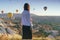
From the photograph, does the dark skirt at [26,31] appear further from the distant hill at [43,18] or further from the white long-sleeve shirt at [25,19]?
the distant hill at [43,18]

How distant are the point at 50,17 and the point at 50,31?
510 millimetres

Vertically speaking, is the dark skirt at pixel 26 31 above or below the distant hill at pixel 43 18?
below

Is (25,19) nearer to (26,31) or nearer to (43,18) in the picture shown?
(26,31)

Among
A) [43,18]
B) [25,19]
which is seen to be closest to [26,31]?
[25,19]

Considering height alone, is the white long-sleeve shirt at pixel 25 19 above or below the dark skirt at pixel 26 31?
above

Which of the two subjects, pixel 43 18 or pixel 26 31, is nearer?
pixel 26 31

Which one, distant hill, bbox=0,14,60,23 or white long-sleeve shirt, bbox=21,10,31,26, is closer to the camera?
white long-sleeve shirt, bbox=21,10,31,26

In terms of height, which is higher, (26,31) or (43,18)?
(43,18)

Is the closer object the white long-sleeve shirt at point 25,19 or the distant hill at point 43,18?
the white long-sleeve shirt at point 25,19

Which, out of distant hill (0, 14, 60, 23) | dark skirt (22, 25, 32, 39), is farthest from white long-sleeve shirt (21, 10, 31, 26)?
distant hill (0, 14, 60, 23)

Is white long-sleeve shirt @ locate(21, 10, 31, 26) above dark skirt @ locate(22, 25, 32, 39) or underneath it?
above

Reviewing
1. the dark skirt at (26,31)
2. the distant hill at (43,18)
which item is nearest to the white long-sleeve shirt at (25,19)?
the dark skirt at (26,31)

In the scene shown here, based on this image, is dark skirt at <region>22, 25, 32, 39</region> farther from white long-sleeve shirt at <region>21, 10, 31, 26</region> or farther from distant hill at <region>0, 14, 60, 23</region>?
distant hill at <region>0, 14, 60, 23</region>


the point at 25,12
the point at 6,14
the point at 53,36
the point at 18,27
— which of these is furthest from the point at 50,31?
the point at 25,12
